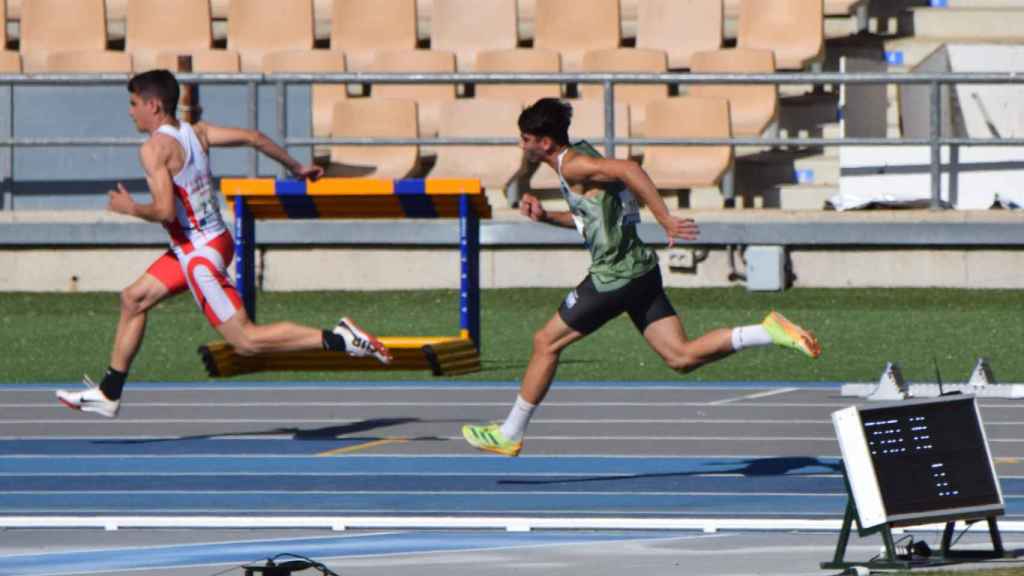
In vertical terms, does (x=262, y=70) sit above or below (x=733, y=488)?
above

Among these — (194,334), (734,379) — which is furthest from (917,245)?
(194,334)

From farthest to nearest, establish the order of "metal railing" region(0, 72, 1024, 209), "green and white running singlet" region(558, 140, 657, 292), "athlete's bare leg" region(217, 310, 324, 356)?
"metal railing" region(0, 72, 1024, 209), "athlete's bare leg" region(217, 310, 324, 356), "green and white running singlet" region(558, 140, 657, 292)

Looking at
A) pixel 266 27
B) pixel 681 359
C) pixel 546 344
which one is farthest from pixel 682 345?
pixel 266 27

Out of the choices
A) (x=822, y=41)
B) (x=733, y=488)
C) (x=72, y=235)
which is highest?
(x=822, y=41)

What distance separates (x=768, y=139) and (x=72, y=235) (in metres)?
6.11

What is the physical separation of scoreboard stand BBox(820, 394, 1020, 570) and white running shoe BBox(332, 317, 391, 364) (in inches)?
177

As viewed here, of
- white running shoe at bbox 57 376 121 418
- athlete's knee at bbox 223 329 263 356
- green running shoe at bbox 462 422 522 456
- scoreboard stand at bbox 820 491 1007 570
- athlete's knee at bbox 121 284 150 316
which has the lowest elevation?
scoreboard stand at bbox 820 491 1007 570

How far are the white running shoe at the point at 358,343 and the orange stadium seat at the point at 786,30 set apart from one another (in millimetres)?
10421

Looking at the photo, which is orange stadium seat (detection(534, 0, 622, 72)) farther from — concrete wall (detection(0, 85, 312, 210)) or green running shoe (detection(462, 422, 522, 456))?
green running shoe (detection(462, 422, 522, 456))

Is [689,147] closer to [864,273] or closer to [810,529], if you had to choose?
[864,273]

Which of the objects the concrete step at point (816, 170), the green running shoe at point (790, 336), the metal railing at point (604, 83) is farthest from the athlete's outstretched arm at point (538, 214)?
the concrete step at point (816, 170)

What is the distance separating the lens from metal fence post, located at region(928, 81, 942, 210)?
18.9 meters

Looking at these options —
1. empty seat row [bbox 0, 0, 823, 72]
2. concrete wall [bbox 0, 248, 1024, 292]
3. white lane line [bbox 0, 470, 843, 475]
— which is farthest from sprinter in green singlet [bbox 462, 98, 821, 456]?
empty seat row [bbox 0, 0, 823, 72]

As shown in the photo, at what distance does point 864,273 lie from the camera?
19156 mm
